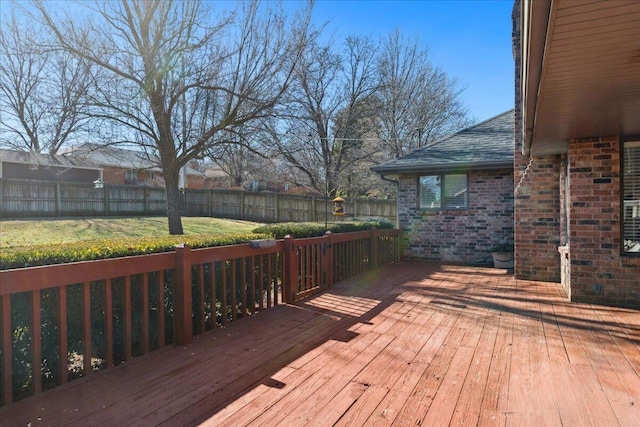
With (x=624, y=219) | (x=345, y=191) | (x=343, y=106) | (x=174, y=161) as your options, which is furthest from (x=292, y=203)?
(x=624, y=219)

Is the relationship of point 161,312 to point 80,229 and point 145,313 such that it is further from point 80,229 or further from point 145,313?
point 80,229

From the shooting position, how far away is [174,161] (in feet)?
35.9

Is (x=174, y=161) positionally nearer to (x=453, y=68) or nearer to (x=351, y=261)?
(x=351, y=261)

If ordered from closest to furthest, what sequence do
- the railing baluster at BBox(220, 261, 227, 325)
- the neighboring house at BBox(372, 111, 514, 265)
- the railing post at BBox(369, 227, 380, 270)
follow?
1. the railing baluster at BBox(220, 261, 227, 325)
2. the railing post at BBox(369, 227, 380, 270)
3. the neighboring house at BBox(372, 111, 514, 265)

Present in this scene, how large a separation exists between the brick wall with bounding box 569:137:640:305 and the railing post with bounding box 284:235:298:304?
371 cm

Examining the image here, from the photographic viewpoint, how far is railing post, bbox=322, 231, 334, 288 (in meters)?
6.00

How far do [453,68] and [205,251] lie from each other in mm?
21536

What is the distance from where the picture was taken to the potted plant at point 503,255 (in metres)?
8.28

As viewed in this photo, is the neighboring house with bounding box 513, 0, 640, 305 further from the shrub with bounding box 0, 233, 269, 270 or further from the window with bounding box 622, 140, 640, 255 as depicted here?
the shrub with bounding box 0, 233, 269, 270

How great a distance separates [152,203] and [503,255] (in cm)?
1710

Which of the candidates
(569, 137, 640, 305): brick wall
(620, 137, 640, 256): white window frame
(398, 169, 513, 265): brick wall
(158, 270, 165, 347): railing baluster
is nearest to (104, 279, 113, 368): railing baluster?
(158, 270, 165, 347): railing baluster

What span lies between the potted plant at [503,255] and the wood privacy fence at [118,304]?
5.14 metres

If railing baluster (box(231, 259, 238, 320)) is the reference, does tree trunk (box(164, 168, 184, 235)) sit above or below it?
above

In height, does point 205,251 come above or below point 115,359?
above
